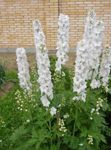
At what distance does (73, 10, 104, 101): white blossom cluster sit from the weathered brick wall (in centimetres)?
492

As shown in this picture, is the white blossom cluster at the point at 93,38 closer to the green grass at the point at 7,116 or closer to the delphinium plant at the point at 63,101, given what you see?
the delphinium plant at the point at 63,101

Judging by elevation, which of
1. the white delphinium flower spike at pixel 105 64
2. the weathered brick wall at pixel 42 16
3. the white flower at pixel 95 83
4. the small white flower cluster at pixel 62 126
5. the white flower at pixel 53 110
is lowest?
the small white flower cluster at pixel 62 126

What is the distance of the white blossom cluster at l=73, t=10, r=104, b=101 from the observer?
3.19 meters

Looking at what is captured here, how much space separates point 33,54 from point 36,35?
5.37 m

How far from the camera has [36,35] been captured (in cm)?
333

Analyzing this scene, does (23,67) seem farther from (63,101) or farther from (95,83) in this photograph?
(95,83)

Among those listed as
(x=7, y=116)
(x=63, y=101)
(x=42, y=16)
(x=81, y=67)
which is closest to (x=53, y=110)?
(x=63, y=101)

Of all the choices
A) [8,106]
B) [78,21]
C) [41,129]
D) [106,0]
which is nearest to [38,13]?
[78,21]

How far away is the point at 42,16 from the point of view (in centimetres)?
842

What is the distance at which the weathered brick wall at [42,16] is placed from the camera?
27.1 feet

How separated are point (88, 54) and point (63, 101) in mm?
588

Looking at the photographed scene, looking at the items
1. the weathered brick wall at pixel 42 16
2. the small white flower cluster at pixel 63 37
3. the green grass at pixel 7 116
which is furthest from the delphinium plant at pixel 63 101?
the weathered brick wall at pixel 42 16

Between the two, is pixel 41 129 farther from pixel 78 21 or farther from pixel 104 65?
pixel 78 21

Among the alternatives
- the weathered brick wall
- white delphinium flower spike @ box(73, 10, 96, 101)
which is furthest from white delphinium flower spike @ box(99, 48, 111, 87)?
the weathered brick wall
